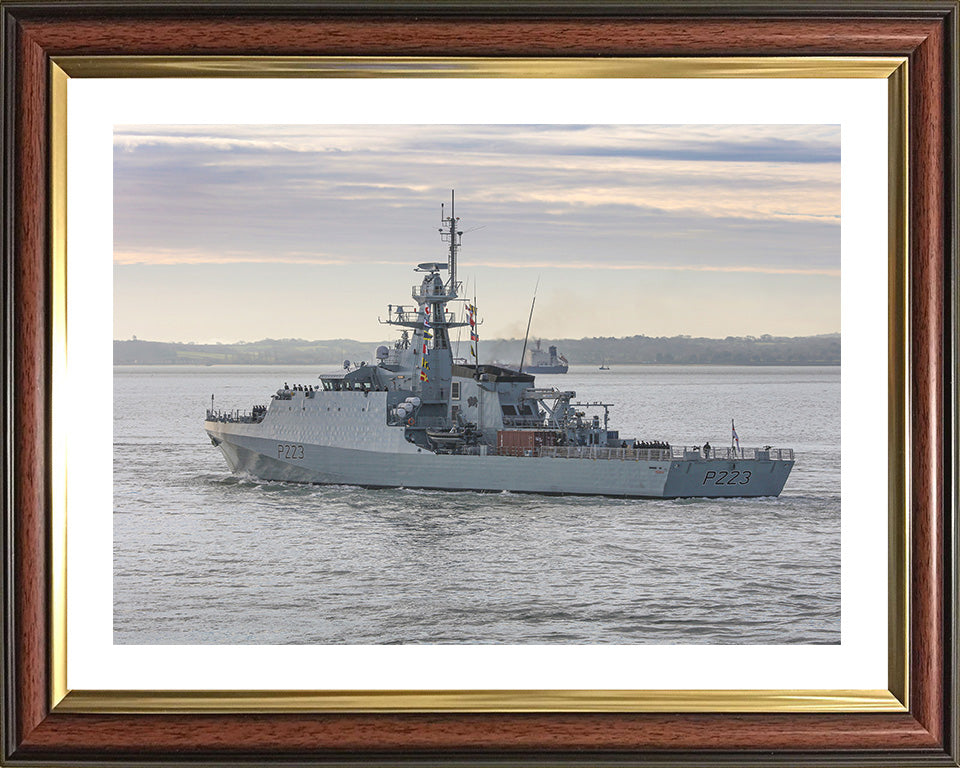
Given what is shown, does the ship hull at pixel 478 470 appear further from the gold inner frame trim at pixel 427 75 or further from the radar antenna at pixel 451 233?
the gold inner frame trim at pixel 427 75

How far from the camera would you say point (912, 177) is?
5.56ft

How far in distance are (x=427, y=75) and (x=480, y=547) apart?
4.95 metres

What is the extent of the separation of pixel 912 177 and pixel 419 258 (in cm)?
412

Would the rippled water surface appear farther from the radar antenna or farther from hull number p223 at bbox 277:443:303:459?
the radar antenna

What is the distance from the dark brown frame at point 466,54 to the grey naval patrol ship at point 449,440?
6.19m

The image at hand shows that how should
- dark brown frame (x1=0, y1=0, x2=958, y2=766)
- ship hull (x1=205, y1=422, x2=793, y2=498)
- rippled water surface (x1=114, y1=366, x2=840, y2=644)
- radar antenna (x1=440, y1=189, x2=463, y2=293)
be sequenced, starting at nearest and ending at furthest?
dark brown frame (x1=0, y1=0, x2=958, y2=766)
rippled water surface (x1=114, y1=366, x2=840, y2=644)
radar antenna (x1=440, y1=189, x2=463, y2=293)
ship hull (x1=205, y1=422, x2=793, y2=498)

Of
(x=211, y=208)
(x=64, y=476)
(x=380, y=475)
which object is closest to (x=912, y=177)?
(x=64, y=476)

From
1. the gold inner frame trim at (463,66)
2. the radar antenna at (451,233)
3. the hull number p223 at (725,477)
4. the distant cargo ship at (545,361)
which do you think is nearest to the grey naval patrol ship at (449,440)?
the hull number p223 at (725,477)

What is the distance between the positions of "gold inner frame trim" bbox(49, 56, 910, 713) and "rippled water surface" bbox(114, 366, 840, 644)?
19 centimetres

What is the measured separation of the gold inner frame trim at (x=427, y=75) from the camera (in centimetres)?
165

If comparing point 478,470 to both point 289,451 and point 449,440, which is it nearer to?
point 449,440

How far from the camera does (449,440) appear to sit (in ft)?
33.5

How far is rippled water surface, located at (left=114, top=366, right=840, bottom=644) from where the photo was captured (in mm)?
2424

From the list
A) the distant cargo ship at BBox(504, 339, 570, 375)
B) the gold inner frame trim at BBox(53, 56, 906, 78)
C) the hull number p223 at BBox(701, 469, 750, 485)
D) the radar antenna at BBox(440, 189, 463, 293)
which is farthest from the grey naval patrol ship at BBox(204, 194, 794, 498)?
the gold inner frame trim at BBox(53, 56, 906, 78)
